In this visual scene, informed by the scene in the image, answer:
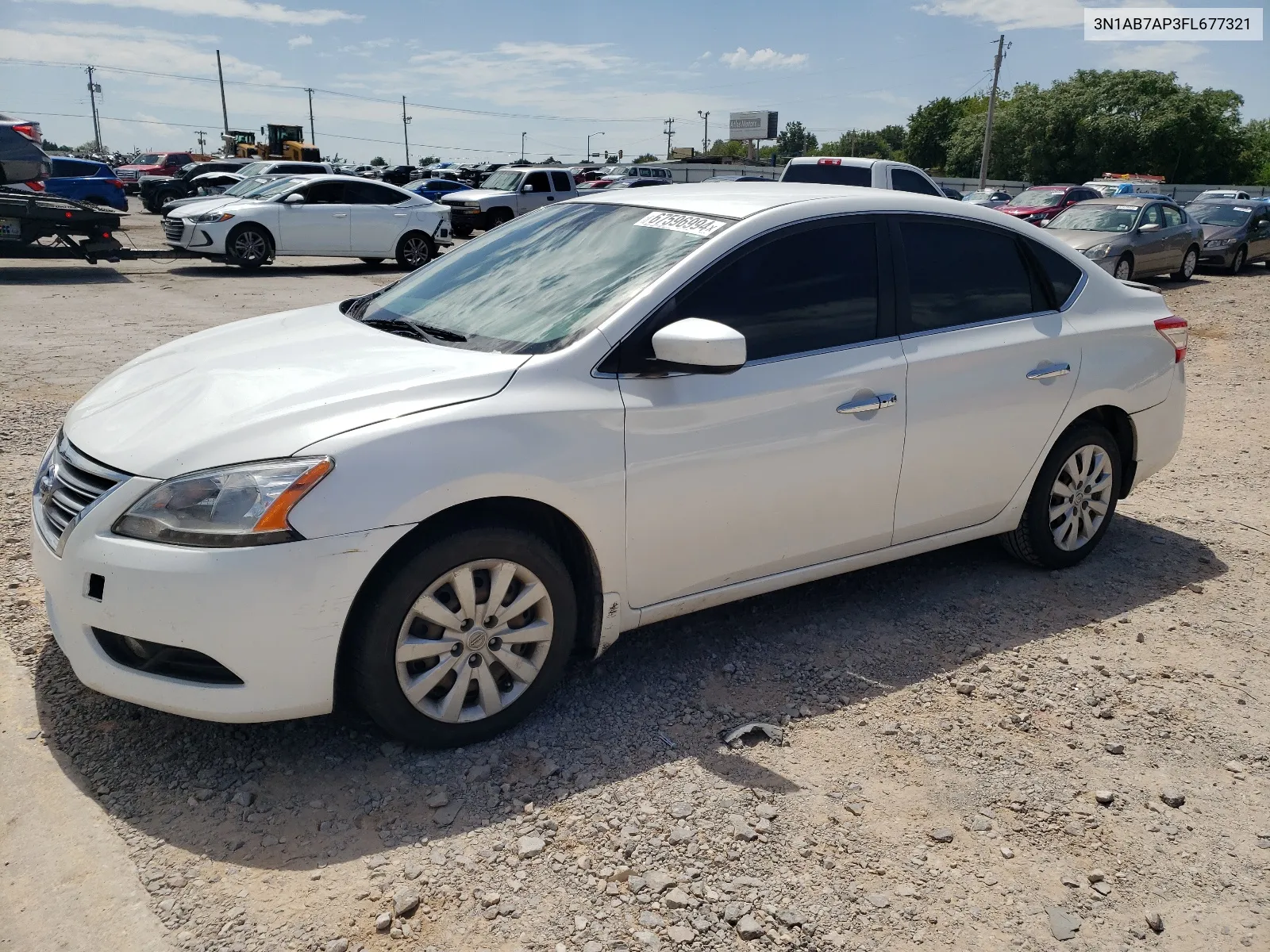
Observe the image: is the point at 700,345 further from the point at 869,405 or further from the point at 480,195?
the point at 480,195

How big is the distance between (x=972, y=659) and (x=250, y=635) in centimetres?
267

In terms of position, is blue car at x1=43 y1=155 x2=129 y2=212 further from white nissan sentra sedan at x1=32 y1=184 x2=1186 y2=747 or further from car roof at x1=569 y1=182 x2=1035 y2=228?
car roof at x1=569 y1=182 x2=1035 y2=228

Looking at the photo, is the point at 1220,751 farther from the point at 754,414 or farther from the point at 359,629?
the point at 359,629

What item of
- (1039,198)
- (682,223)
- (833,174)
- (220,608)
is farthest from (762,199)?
(1039,198)

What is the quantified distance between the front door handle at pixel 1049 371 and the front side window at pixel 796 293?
873mm

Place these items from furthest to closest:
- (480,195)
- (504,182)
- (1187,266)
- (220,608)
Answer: (504,182) < (480,195) < (1187,266) < (220,608)

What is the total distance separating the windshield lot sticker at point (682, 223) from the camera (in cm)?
366

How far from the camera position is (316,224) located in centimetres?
1741

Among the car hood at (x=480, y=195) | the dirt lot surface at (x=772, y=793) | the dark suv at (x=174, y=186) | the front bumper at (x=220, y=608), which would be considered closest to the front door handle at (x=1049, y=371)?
the dirt lot surface at (x=772, y=793)

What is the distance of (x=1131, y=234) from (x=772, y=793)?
53.3 ft

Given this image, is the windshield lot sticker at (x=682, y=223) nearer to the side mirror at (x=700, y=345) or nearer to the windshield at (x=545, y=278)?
the windshield at (x=545, y=278)

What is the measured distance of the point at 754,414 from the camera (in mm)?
3498

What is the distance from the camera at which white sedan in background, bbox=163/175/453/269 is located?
16.7m

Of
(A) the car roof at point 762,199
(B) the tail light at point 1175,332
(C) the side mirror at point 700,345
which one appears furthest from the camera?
(B) the tail light at point 1175,332
